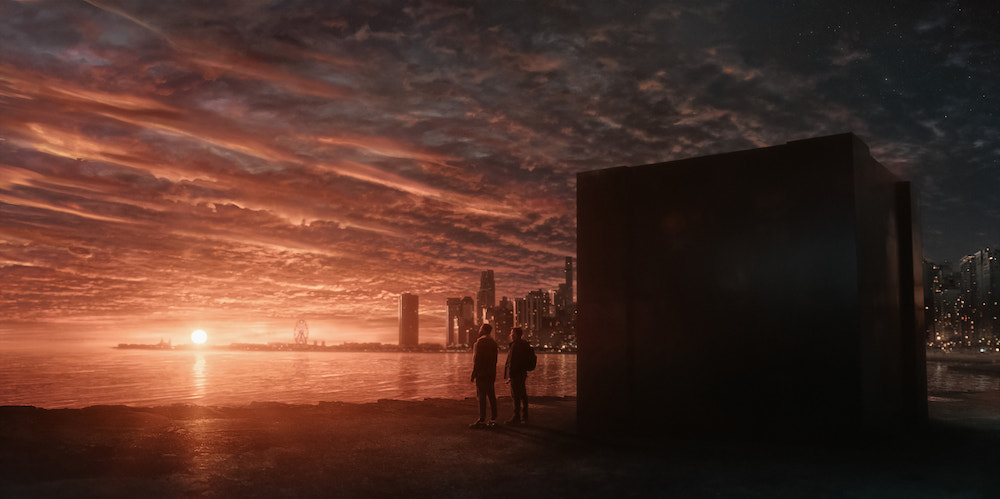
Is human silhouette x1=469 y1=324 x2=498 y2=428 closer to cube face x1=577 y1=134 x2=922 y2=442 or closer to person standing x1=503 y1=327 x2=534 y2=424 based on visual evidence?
person standing x1=503 y1=327 x2=534 y2=424

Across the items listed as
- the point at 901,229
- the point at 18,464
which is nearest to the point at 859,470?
the point at 901,229

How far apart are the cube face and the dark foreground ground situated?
0.80 metres

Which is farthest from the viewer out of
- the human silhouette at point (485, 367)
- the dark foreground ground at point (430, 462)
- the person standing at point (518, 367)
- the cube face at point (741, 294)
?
the person standing at point (518, 367)

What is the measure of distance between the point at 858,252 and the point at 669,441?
405 cm

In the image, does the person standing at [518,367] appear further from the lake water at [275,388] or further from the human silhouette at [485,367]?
the lake water at [275,388]

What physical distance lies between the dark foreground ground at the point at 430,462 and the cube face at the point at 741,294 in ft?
2.62

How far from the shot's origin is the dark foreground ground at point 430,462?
247 inches

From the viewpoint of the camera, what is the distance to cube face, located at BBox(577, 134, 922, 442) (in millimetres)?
8859

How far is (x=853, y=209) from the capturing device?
28.8 ft

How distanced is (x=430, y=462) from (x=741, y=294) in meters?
5.52

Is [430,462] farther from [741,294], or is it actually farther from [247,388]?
[247,388]

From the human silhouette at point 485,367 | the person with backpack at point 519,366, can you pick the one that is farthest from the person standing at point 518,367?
the human silhouette at point 485,367

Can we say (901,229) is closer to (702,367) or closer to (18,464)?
(702,367)

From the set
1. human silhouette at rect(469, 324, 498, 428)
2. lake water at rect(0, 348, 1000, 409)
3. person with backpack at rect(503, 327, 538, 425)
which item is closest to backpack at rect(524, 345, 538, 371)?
person with backpack at rect(503, 327, 538, 425)
